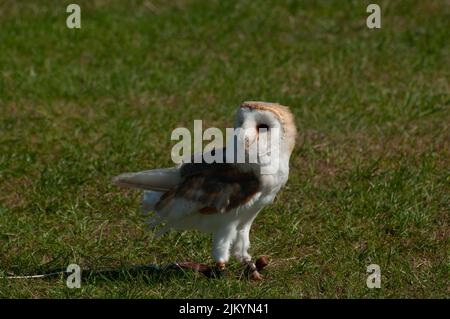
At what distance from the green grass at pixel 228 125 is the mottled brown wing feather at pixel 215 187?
440mm

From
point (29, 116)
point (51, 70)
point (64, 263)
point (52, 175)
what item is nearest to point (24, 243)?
point (64, 263)

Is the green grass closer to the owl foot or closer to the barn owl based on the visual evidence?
the owl foot

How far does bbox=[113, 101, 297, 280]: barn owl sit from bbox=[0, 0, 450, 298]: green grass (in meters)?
0.28

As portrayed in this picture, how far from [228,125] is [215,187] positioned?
9.54 feet

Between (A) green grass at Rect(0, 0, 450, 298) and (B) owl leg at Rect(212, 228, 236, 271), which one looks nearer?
(B) owl leg at Rect(212, 228, 236, 271)

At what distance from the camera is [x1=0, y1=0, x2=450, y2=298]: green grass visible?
5.67m

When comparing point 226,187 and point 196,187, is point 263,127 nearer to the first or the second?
point 226,187

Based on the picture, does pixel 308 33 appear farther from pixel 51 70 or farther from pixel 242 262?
pixel 242 262

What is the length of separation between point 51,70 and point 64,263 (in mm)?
3561

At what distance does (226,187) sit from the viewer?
5078 millimetres

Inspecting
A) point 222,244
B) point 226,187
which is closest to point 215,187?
point 226,187

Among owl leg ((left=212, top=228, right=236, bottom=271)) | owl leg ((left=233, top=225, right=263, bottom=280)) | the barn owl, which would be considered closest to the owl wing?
the barn owl

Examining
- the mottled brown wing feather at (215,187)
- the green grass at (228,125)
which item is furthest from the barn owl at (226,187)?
the green grass at (228,125)

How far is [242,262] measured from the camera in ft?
17.9
